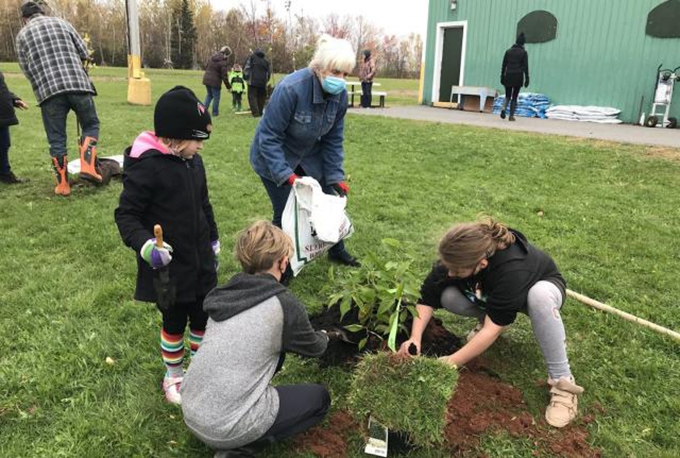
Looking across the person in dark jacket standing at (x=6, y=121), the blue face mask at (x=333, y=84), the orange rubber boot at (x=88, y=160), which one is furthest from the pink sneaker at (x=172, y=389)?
the person in dark jacket standing at (x=6, y=121)

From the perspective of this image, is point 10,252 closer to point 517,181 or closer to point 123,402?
point 123,402

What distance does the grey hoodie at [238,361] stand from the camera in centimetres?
204

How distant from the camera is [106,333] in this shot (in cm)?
321

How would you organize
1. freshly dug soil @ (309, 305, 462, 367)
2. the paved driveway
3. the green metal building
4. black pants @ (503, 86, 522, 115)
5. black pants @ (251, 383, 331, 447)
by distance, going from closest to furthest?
1. black pants @ (251, 383, 331, 447)
2. freshly dug soil @ (309, 305, 462, 367)
3. the paved driveway
4. the green metal building
5. black pants @ (503, 86, 522, 115)

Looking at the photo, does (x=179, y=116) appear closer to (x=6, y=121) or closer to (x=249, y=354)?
(x=249, y=354)

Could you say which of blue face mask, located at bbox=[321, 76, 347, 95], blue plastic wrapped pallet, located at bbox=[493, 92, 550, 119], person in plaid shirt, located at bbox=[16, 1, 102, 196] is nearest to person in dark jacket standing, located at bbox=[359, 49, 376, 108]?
blue plastic wrapped pallet, located at bbox=[493, 92, 550, 119]

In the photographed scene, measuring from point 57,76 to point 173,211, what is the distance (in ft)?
13.3

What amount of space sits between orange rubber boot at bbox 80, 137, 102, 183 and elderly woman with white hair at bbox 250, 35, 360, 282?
119 inches

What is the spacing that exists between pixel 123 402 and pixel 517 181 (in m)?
5.56

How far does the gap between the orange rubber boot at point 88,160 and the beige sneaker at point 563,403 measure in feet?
17.5

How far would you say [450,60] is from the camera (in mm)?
16469

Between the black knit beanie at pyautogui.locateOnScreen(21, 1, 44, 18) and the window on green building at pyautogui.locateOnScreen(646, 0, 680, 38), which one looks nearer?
the black knit beanie at pyautogui.locateOnScreen(21, 1, 44, 18)

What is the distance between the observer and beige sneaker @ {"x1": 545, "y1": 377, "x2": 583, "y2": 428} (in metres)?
2.52

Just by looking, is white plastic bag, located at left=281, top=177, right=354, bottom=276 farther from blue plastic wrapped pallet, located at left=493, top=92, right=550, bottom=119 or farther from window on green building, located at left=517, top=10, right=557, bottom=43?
window on green building, located at left=517, top=10, right=557, bottom=43
